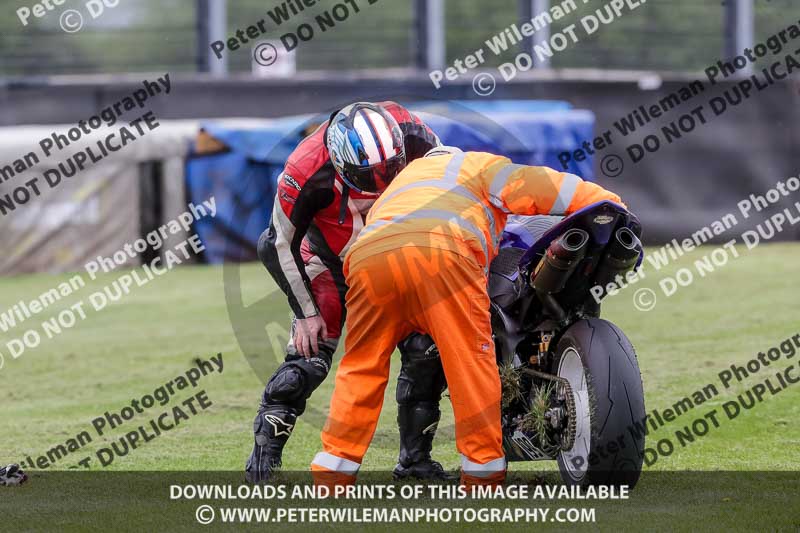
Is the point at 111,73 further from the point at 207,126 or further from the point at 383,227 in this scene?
the point at 383,227

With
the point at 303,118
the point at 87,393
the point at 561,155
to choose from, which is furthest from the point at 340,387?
the point at 303,118

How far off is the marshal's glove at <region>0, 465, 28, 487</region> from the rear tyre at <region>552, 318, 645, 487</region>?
8.79ft

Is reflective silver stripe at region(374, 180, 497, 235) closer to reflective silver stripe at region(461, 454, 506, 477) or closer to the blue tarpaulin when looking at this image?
reflective silver stripe at region(461, 454, 506, 477)

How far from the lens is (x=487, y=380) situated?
525 centimetres

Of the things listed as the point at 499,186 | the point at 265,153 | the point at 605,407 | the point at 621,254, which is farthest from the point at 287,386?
the point at 265,153

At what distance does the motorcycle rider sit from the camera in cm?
592

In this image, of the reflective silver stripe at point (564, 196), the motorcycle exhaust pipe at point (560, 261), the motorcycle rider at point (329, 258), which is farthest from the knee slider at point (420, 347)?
the reflective silver stripe at point (564, 196)

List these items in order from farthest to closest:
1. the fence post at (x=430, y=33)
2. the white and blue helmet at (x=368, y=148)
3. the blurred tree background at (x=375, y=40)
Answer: the fence post at (x=430, y=33)
the blurred tree background at (x=375, y=40)
the white and blue helmet at (x=368, y=148)

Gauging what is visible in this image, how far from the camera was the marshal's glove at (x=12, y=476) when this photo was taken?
599 centimetres

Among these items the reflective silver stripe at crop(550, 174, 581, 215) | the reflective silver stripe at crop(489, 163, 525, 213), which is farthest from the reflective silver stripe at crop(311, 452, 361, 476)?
the reflective silver stripe at crop(550, 174, 581, 215)

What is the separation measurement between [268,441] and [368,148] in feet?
5.07

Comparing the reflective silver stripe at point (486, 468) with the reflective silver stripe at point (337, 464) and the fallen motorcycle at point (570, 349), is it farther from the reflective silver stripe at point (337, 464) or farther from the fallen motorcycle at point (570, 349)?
the reflective silver stripe at point (337, 464)

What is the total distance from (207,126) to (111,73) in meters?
2.62

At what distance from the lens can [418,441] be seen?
608cm
